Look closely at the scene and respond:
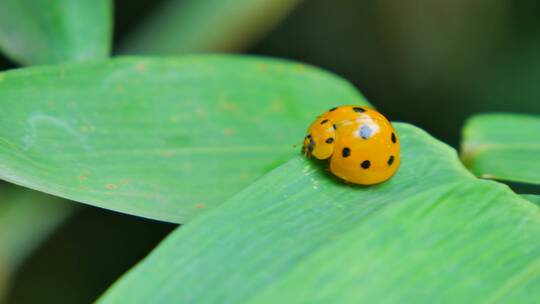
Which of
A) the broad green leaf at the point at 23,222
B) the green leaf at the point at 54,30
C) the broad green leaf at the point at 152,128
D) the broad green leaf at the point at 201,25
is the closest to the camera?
the broad green leaf at the point at 152,128

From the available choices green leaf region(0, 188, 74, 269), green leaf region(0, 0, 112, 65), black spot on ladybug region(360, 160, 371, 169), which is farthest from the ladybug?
green leaf region(0, 188, 74, 269)

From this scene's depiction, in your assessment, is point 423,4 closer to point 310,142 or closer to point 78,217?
point 78,217

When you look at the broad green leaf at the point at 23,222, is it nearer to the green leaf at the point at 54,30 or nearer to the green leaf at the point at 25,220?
the green leaf at the point at 25,220

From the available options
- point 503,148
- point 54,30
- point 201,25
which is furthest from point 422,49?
point 54,30

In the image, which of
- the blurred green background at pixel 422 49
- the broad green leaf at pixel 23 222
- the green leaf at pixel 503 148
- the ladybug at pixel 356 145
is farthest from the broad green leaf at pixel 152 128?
the blurred green background at pixel 422 49

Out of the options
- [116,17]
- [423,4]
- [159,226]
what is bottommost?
[159,226]

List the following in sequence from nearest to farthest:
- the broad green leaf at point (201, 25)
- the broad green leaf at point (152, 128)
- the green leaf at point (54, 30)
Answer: the broad green leaf at point (152, 128) < the green leaf at point (54, 30) < the broad green leaf at point (201, 25)

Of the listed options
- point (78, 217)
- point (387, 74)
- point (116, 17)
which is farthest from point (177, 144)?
point (387, 74)
